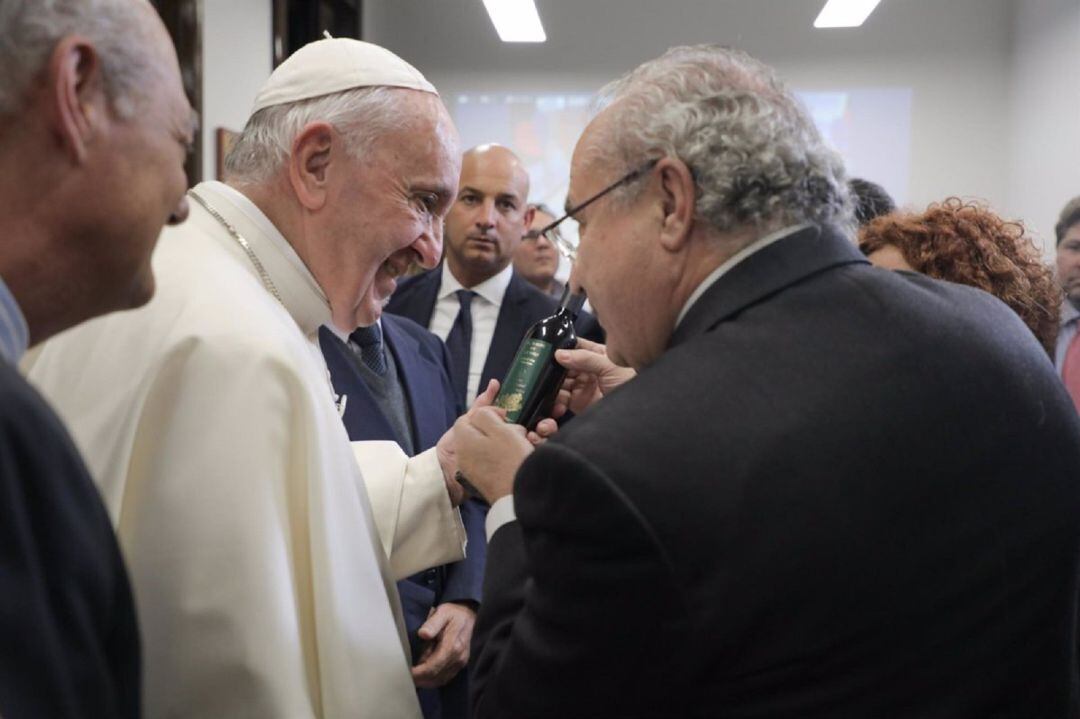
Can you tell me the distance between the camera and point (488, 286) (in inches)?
166

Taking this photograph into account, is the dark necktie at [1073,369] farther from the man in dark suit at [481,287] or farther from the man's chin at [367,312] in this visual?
the man's chin at [367,312]

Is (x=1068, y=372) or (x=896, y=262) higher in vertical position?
(x=896, y=262)

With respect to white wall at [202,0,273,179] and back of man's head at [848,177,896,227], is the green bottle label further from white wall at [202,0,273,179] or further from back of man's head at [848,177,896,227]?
white wall at [202,0,273,179]

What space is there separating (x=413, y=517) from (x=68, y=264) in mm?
976

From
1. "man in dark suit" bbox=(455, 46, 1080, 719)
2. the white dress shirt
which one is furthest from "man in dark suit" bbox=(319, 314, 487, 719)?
the white dress shirt

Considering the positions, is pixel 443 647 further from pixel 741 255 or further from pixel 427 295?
pixel 427 295

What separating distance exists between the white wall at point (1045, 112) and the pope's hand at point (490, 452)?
6.68 m

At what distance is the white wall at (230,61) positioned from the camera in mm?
5668

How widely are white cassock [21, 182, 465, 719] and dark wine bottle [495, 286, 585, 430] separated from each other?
15.4 inches

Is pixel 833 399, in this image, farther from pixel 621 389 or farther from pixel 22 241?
pixel 22 241

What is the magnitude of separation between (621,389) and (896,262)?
108cm

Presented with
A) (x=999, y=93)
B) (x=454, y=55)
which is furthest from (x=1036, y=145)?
(x=454, y=55)

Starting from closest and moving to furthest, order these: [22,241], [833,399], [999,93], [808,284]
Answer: [22,241] < [833,399] < [808,284] < [999,93]

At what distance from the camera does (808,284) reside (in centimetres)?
126
